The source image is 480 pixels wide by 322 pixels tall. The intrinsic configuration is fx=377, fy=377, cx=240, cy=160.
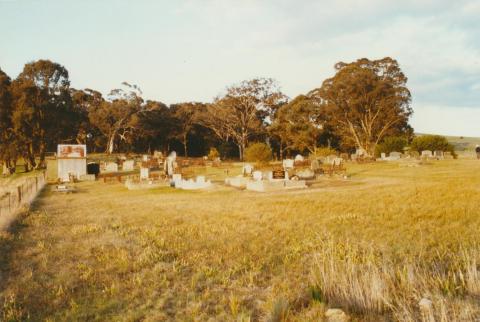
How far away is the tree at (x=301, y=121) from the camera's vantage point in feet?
203

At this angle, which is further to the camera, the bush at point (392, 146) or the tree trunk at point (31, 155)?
the tree trunk at point (31, 155)

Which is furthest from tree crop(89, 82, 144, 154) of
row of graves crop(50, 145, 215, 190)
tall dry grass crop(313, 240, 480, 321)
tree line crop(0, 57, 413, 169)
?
tall dry grass crop(313, 240, 480, 321)

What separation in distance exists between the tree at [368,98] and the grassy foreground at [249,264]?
4216cm

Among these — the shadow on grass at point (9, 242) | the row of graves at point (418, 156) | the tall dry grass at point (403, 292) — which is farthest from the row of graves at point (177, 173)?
the tall dry grass at point (403, 292)

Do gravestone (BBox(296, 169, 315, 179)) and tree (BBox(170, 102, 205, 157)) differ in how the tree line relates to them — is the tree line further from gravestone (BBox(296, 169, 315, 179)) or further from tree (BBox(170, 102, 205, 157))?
gravestone (BBox(296, 169, 315, 179))

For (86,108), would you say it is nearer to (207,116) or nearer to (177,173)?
(207,116)

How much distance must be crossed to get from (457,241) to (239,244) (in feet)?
17.0

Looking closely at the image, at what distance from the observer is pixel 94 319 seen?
18.1ft

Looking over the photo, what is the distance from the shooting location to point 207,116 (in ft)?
211

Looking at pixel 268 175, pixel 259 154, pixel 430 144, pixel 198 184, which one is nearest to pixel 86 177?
pixel 198 184

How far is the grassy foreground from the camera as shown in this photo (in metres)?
5.67

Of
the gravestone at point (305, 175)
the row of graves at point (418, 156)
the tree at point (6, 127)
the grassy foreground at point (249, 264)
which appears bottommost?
the grassy foreground at point (249, 264)

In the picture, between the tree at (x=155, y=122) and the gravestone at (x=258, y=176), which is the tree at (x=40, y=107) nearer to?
the tree at (x=155, y=122)

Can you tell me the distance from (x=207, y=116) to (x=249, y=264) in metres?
57.7
